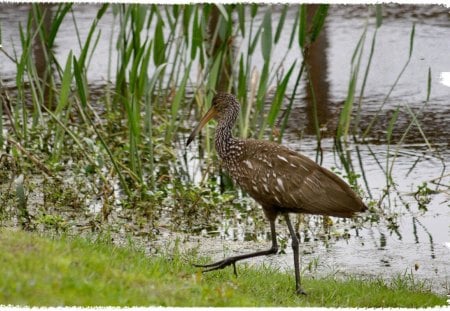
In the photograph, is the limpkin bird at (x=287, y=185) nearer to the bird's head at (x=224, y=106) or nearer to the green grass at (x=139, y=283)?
the green grass at (x=139, y=283)

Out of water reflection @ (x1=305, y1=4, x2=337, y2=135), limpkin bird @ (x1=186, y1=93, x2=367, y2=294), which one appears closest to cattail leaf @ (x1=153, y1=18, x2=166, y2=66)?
limpkin bird @ (x1=186, y1=93, x2=367, y2=294)

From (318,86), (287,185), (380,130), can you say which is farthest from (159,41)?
(318,86)

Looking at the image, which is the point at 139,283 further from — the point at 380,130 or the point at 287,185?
the point at 380,130

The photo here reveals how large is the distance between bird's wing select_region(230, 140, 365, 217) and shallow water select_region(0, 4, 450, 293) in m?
1.07

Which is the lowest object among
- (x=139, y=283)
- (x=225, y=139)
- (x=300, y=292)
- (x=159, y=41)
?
(x=300, y=292)

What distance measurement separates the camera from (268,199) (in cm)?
682

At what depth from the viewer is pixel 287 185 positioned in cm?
672

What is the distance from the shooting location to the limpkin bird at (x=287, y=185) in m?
6.62

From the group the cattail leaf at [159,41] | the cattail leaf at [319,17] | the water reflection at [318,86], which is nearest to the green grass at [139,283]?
the cattail leaf at [159,41]

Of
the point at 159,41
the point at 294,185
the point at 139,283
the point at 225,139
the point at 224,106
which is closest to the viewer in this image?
the point at 139,283

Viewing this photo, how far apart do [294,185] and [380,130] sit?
16.1 feet

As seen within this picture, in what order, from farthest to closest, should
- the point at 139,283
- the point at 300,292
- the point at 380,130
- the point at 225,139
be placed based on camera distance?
1. the point at 380,130
2. the point at 225,139
3. the point at 300,292
4. the point at 139,283

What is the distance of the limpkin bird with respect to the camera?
662 centimetres

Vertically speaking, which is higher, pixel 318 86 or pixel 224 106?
pixel 224 106
